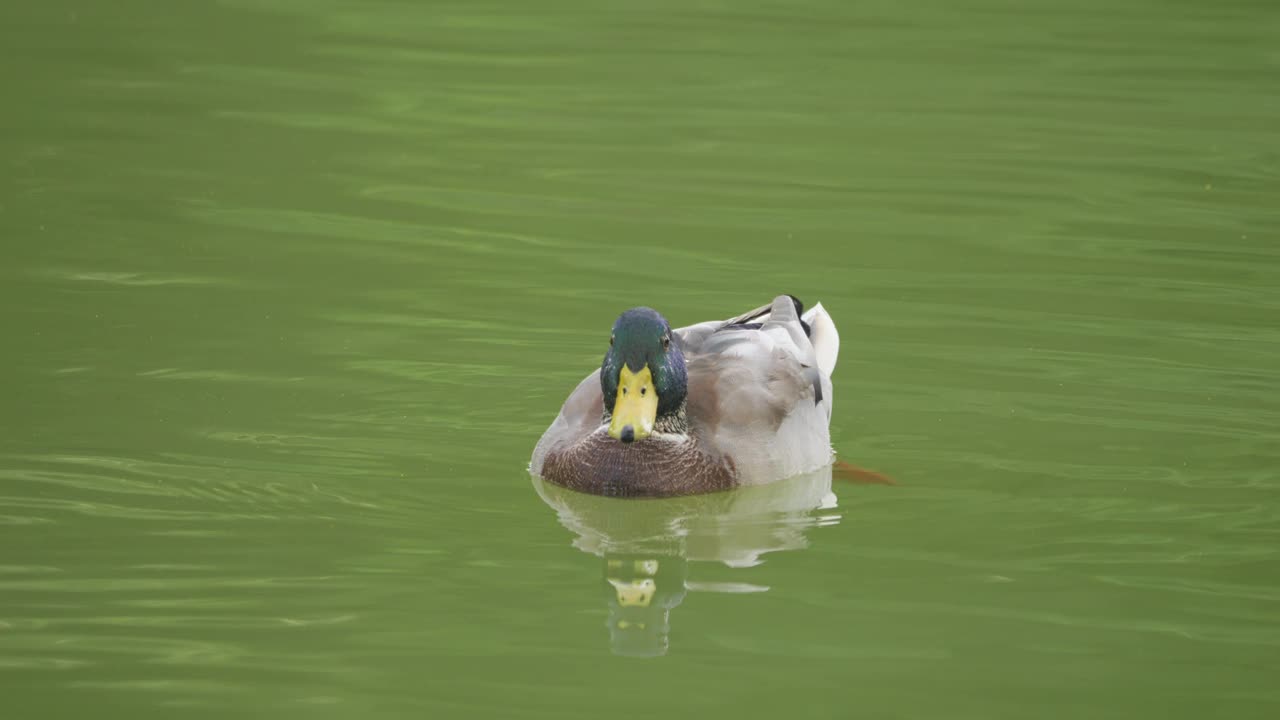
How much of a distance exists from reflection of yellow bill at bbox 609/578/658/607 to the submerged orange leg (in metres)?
1.43

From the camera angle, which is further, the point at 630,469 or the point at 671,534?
the point at 630,469

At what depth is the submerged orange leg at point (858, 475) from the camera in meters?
8.72

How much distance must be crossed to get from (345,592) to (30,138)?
8224mm

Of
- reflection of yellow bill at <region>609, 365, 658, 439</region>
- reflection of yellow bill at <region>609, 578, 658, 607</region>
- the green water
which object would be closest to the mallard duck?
reflection of yellow bill at <region>609, 365, 658, 439</region>

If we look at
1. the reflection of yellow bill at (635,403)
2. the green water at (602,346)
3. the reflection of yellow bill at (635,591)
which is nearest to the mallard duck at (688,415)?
the reflection of yellow bill at (635,403)

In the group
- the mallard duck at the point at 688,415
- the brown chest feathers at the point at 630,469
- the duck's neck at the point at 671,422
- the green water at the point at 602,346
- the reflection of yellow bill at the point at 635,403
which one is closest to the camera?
the green water at the point at 602,346

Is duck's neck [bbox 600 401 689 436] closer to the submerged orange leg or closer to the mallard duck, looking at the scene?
the mallard duck

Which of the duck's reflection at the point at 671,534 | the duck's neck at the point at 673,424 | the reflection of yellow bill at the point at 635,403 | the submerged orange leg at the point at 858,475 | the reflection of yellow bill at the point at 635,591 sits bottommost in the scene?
the reflection of yellow bill at the point at 635,591

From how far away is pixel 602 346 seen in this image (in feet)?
34.6

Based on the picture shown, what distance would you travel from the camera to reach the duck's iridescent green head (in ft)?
Result: 27.7

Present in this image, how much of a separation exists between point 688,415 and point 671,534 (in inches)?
34.7

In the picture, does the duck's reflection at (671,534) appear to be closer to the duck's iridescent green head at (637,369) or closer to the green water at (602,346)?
the green water at (602,346)

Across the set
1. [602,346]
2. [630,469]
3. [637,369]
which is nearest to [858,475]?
[630,469]

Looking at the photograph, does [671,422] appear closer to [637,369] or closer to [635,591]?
[637,369]
